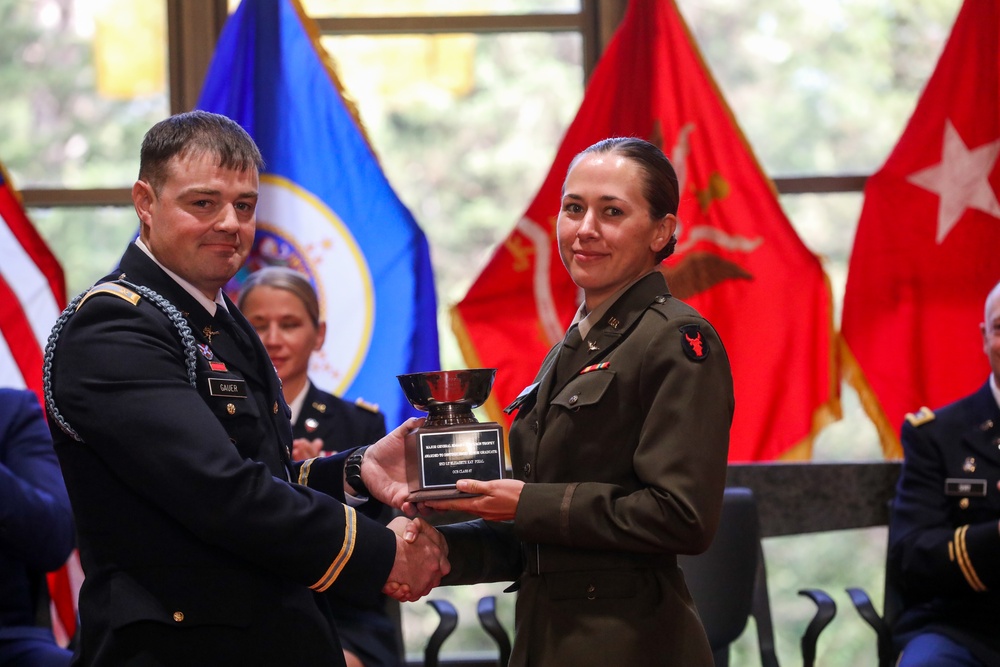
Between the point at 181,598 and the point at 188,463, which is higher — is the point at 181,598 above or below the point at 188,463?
below

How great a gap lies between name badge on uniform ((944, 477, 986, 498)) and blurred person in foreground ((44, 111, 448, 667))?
207 cm

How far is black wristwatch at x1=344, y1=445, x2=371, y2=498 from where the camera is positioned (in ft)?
8.10

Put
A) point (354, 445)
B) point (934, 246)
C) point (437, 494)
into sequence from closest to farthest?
point (437, 494) < point (354, 445) < point (934, 246)

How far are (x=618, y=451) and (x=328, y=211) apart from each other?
2.43m

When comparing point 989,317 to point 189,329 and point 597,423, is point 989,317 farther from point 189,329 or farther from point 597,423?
point 189,329

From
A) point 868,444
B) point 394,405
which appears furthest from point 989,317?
point 394,405

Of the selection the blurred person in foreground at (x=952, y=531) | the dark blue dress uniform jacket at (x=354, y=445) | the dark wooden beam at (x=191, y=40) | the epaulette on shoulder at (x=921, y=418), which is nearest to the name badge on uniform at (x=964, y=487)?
the blurred person in foreground at (x=952, y=531)

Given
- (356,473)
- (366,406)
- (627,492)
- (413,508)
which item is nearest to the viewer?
(627,492)

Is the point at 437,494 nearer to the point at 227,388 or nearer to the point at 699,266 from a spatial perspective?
the point at 227,388

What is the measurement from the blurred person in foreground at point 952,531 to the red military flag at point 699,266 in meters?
0.50

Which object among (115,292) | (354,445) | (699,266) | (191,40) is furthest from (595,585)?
(191,40)

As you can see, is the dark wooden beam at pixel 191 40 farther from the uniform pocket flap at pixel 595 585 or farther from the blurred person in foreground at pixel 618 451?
the uniform pocket flap at pixel 595 585

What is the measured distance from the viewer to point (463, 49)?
4.65 meters

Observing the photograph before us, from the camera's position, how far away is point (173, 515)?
76.3 inches
